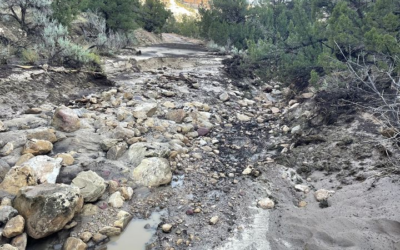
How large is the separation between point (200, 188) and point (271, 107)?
154 inches

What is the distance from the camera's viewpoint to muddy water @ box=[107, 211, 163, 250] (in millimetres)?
2769

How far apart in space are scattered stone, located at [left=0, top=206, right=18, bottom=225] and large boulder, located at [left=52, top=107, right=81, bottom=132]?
5.91 feet

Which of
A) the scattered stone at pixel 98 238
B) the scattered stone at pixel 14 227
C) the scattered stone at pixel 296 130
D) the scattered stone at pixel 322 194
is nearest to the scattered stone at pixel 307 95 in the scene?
the scattered stone at pixel 296 130

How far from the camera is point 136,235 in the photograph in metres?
2.91

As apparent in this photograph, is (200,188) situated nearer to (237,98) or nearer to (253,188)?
(253,188)

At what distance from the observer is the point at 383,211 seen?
286 centimetres

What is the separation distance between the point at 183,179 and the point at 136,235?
1146 mm

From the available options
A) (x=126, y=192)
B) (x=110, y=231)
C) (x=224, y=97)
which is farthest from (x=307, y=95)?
(x=110, y=231)

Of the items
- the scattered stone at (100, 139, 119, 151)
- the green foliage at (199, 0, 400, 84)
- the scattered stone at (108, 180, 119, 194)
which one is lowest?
the scattered stone at (108, 180, 119, 194)

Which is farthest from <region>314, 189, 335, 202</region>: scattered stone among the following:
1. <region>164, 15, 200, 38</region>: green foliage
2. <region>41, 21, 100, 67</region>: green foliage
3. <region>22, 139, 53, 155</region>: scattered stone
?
<region>164, 15, 200, 38</region>: green foliage

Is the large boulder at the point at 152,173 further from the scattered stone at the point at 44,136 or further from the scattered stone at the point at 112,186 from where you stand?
the scattered stone at the point at 44,136

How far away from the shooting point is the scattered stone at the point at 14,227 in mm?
2562

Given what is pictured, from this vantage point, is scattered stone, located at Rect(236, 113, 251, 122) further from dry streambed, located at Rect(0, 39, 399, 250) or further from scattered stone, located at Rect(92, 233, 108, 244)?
scattered stone, located at Rect(92, 233, 108, 244)

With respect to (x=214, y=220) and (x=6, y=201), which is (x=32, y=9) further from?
(x=214, y=220)
